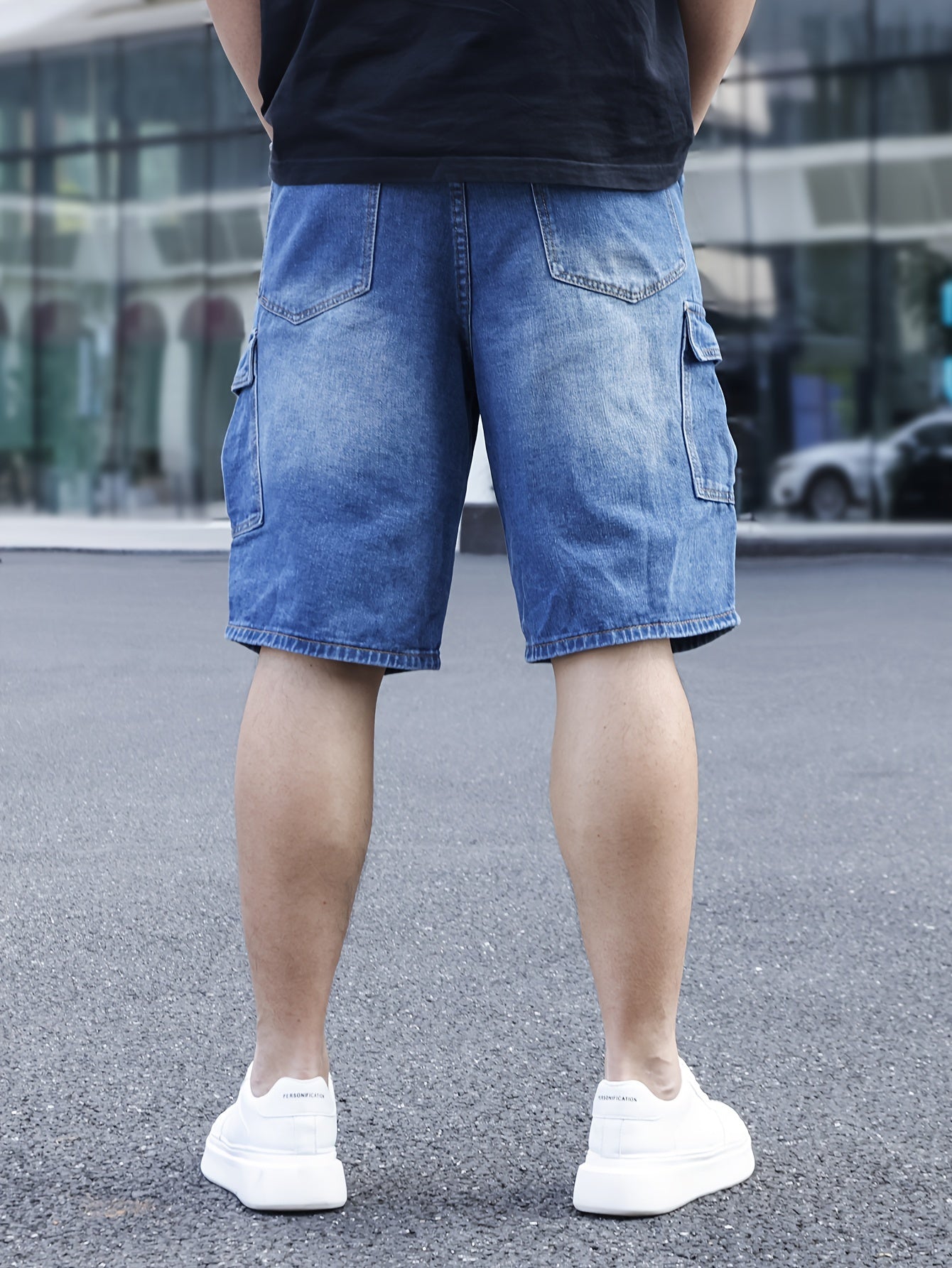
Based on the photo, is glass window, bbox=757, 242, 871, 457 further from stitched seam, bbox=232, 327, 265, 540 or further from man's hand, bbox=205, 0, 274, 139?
stitched seam, bbox=232, 327, 265, 540

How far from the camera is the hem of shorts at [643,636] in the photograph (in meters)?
1.69

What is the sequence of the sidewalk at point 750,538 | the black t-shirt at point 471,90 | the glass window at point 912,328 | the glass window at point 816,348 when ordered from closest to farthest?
the black t-shirt at point 471,90 → the sidewalk at point 750,538 → the glass window at point 912,328 → the glass window at point 816,348

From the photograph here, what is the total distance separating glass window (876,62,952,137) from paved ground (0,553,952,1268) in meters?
14.0

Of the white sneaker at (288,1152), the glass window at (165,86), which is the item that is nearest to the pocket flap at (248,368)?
the white sneaker at (288,1152)

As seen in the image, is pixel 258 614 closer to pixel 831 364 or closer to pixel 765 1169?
pixel 765 1169

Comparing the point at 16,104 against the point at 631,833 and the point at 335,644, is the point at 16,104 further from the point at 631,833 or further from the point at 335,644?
the point at 631,833

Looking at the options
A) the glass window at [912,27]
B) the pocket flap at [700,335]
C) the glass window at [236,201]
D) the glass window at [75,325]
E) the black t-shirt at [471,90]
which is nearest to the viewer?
the black t-shirt at [471,90]

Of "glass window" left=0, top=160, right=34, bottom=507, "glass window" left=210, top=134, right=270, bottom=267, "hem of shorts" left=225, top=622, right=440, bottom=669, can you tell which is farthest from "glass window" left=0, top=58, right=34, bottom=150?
"hem of shorts" left=225, top=622, right=440, bottom=669

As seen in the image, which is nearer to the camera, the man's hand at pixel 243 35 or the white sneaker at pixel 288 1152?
the white sneaker at pixel 288 1152

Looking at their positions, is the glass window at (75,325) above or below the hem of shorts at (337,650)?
above

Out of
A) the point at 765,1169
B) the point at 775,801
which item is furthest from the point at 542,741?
the point at 765,1169

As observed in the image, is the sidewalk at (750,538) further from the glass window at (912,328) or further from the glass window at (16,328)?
the glass window at (16,328)

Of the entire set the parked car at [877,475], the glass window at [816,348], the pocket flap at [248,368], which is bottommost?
the pocket flap at [248,368]

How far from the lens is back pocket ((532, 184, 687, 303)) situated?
1.69 meters
